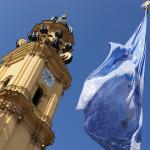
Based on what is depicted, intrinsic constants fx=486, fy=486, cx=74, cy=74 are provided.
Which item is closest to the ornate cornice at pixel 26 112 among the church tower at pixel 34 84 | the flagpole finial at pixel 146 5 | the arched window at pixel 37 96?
the church tower at pixel 34 84

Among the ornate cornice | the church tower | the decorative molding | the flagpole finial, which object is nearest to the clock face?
the church tower

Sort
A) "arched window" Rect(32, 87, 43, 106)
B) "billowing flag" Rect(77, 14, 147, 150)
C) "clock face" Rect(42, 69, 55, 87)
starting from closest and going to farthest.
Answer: "billowing flag" Rect(77, 14, 147, 150)
"arched window" Rect(32, 87, 43, 106)
"clock face" Rect(42, 69, 55, 87)

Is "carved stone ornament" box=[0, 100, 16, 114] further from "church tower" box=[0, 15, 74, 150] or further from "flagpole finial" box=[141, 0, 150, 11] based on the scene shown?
"flagpole finial" box=[141, 0, 150, 11]

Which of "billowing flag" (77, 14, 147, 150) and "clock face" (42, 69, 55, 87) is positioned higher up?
"clock face" (42, 69, 55, 87)

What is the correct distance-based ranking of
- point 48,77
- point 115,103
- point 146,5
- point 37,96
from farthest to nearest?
point 48,77, point 37,96, point 146,5, point 115,103

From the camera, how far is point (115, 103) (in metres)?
15.8

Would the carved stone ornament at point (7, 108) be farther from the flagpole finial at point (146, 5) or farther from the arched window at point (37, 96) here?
the flagpole finial at point (146, 5)

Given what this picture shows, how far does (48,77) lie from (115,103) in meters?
22.5

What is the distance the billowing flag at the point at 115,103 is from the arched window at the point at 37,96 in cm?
1898

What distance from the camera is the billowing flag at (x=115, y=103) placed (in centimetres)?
1535

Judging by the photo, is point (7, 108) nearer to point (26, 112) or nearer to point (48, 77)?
point (26, 112)

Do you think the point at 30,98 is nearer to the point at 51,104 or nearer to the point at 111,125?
the point at 51,104

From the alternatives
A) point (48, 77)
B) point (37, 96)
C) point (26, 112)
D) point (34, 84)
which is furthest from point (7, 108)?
point (48, 77)

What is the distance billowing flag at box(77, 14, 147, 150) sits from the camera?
15352 millimetres
